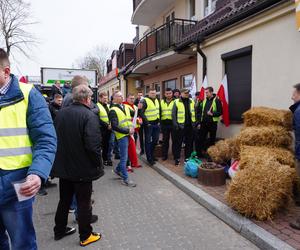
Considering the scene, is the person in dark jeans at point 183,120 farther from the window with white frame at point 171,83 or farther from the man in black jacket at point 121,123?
the window with white frame at point 171,83

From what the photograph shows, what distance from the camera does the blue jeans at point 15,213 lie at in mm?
2020

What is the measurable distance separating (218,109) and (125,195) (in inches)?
137

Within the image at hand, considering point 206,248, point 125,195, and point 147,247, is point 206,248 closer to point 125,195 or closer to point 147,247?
point 147,247

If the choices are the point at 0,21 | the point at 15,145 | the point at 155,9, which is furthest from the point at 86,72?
the point at 15,145

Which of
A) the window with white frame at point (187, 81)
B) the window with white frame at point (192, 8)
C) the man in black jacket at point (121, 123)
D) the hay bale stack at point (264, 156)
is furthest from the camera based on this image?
the window with white frame at point (192, 8)

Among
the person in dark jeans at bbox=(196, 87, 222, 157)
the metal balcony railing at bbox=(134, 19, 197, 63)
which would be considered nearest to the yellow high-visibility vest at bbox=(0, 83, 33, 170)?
the person in dark jeans at bbox=(196, 87, 222, 157)

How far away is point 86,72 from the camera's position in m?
16.6

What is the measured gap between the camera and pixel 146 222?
4180 millimetres

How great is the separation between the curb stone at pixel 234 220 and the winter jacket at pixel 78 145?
2050 mm

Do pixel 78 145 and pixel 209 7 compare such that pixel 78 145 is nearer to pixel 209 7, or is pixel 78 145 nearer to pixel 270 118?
pixel 270 118

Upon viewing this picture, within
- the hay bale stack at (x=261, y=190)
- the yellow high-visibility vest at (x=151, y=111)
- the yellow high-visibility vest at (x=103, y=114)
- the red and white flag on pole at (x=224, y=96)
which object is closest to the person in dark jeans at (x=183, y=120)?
the yellow high-visibility vest at (x=151, y=111)

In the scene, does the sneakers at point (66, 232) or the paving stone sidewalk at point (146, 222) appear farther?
the sneakers at point (66, 232)

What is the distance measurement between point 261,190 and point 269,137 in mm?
1403

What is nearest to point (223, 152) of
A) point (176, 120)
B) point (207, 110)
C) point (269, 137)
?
point (269, 137)
